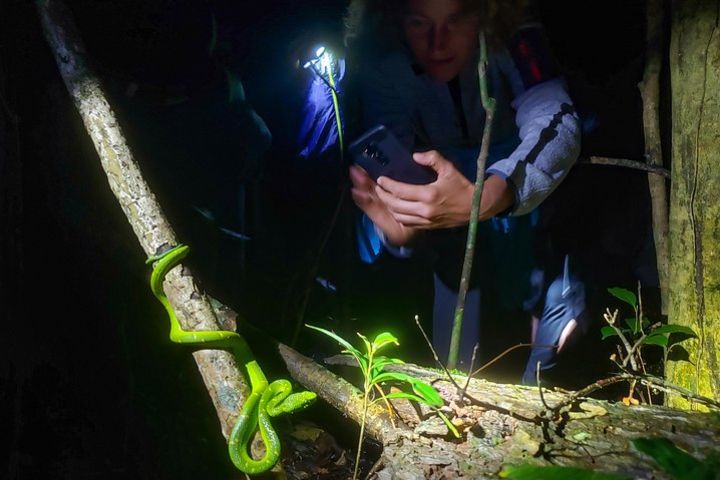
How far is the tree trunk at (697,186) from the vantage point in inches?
66.0

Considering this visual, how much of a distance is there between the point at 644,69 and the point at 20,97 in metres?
2.48

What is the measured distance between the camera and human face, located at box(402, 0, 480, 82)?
217 cm

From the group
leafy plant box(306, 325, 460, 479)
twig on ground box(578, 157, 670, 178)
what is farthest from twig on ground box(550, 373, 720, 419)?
twig on ground box(578, 157, 670, 178)

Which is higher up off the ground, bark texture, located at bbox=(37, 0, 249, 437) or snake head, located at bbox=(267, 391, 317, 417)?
bark texture, located at bbox=(37, 0, 249, 437)

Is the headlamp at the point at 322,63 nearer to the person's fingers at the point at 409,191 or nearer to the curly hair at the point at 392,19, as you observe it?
the curly hair at the point at 392,19

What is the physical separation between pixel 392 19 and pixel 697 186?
125 cm

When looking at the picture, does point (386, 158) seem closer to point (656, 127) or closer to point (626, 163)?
point (626, 163)

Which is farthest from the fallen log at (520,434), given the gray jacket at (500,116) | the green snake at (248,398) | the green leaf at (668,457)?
the gray jacket at (500,116)

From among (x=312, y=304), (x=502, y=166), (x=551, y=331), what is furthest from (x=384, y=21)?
(x=551, y=331)

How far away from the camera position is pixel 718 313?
1.69 metres

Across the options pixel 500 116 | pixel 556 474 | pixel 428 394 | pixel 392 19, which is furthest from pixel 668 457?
pixel 392 19

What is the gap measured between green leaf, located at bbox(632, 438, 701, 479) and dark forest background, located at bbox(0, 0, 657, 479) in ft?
4.72

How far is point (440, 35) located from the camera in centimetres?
220

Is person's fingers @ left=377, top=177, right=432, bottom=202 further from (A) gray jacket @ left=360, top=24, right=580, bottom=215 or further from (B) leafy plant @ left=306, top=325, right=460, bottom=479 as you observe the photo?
(B) leafy plant @ left=306, top=325, right=460, bottom=479
